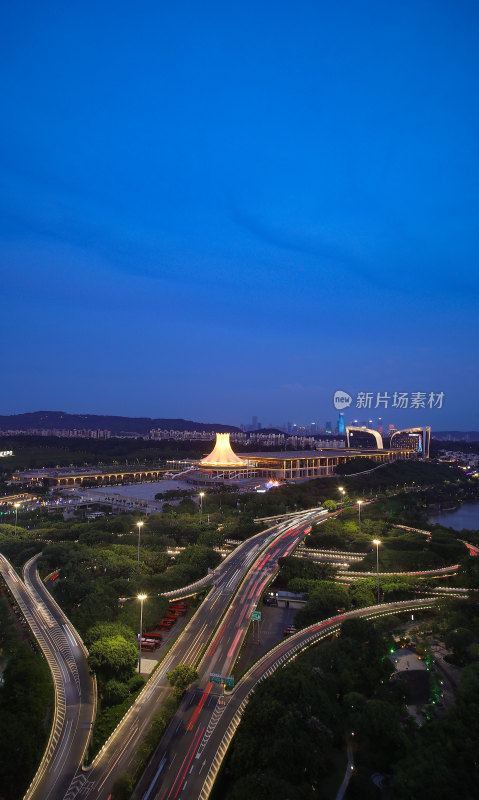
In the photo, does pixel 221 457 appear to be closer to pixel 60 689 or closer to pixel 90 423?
pixel 60 689

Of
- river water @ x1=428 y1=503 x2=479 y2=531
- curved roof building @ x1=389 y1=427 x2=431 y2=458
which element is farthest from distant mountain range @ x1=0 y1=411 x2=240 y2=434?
river water @ x1=428 y1=503 x2=479 y2=531

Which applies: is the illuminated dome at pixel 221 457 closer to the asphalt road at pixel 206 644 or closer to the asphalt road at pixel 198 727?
the asphalt road at pixel 206 644

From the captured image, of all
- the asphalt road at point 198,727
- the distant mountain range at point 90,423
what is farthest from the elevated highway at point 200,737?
the distant mountain range at point 90,423

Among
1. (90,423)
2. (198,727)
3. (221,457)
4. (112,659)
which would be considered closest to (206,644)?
(112,659)

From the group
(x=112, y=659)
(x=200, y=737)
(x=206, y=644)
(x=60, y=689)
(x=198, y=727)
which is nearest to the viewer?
(x=200, y=737)

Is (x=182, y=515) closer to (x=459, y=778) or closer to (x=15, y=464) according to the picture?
(x=459, y=778)
